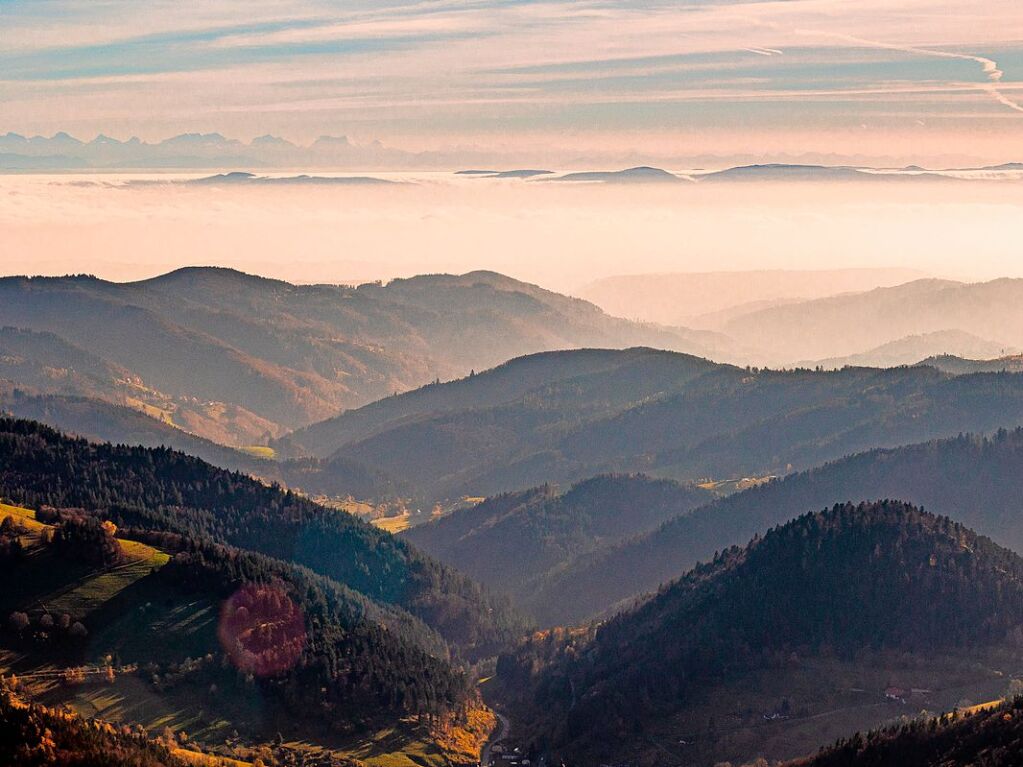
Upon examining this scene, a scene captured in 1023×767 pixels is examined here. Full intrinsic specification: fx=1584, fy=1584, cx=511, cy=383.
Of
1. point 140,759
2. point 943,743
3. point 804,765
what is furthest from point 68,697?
point 943,743

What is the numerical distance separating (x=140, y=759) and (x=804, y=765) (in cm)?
7541

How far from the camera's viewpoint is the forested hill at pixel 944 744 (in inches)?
6166

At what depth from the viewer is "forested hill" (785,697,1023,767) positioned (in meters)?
157

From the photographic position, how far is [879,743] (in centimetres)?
17288

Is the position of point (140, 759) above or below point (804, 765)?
above

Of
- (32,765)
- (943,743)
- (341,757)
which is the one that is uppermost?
(32,765)

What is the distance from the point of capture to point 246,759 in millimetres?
188750

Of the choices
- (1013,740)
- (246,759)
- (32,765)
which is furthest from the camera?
(246,759)

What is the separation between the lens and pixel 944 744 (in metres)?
166

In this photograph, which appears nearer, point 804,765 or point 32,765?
point 32,765

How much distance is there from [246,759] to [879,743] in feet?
242

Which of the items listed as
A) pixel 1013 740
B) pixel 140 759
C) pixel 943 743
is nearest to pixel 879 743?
pixel 943 743

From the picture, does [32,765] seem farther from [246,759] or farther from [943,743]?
[943,743]

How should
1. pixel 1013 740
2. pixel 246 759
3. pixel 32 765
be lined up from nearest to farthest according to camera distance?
pixel 32 765
pixel 1013 740
pixel 246 759
